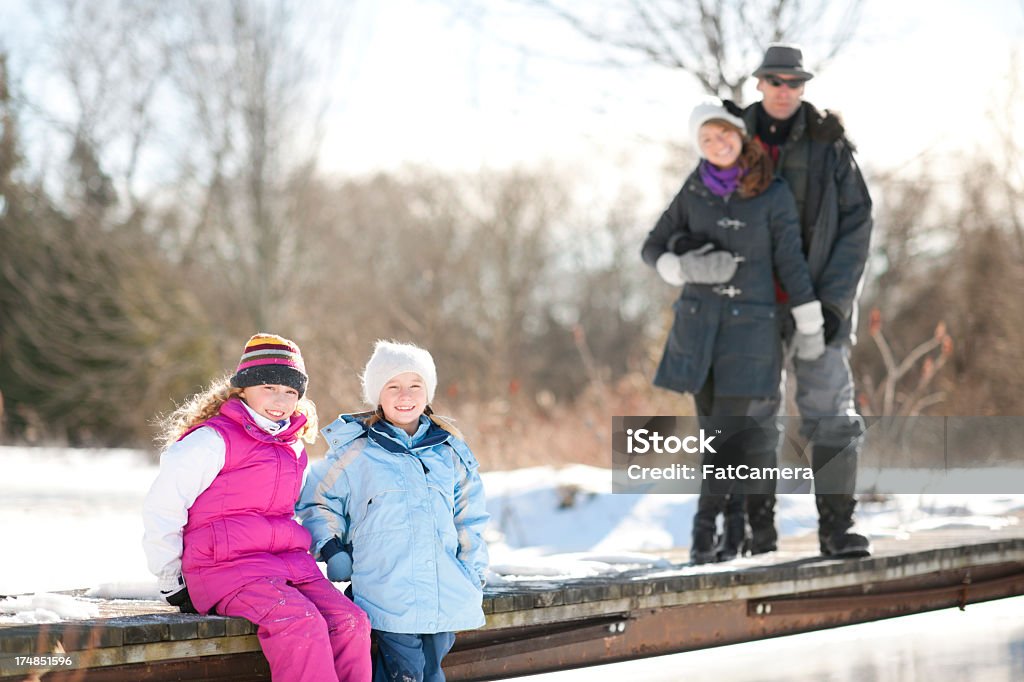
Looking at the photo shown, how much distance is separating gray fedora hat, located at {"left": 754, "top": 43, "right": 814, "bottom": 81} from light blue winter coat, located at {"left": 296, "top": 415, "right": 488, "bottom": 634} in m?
2.02

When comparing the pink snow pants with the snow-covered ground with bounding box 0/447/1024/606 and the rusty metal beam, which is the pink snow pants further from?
the snow-covered ground with bounding box 0/447/1024/606

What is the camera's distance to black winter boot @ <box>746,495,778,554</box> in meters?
5.00

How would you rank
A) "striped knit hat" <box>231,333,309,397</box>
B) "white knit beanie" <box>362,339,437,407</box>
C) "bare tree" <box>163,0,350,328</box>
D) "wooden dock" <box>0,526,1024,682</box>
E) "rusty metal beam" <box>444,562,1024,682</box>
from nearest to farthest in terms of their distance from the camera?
"wooden dock" <box>0,526,1024,682</box> → "striped knit hat" <box>231,333,309,397</box> → "white knit beanie" <box>362,339,437,407</box> → "rusty metal beam" <box>444,562,1024,682</box> → "bare tree" <box>163,0,350,328</box>

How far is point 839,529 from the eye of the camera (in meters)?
4.90

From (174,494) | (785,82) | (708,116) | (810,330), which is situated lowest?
(174,494)

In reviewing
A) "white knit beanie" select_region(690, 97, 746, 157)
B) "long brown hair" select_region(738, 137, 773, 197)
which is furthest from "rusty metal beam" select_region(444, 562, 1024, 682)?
"white knit beanie" select_region(690, 97, 746, 157)

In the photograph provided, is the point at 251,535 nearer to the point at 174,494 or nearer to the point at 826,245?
the point at 174,494

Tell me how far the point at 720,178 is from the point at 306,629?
2.39 meters

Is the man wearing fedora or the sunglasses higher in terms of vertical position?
the sunglasses

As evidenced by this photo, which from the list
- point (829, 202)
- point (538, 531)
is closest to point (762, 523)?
point (829, 202)

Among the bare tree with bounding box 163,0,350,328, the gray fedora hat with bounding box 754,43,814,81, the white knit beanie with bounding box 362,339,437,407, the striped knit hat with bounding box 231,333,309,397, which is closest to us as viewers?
the striped knit hat with bounding box 231,333,309,397

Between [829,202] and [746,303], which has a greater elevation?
[829,202]

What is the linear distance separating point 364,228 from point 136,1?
10225 millimetres

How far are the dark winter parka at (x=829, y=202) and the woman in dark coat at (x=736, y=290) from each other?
0.11 metres
